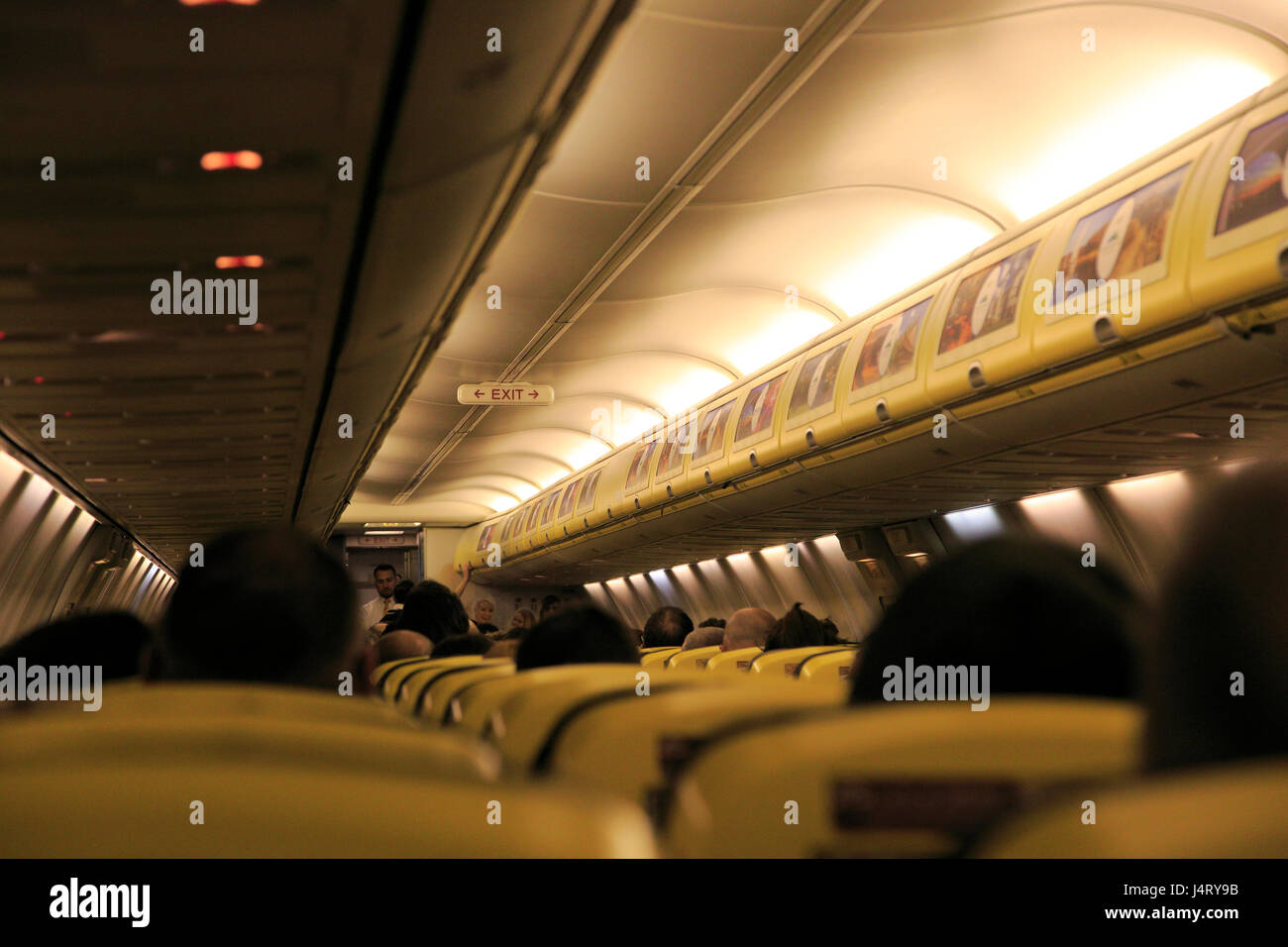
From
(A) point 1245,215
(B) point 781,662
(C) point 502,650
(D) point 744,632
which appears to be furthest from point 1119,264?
(C) point 502,650

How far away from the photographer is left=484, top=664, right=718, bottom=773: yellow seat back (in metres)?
2.14

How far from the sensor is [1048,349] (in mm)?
7750

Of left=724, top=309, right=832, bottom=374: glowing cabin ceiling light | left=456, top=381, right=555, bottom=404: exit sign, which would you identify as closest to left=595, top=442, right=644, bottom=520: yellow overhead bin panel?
left=724, top=309, right=832, bottom=374: glowing cabin ceiling light

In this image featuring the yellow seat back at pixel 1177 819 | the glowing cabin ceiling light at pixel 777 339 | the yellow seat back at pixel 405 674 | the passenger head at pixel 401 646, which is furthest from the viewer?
the glowing cabin ceiling light at pixel 777 339

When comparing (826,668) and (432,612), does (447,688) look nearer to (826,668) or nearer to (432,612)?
(826,668)

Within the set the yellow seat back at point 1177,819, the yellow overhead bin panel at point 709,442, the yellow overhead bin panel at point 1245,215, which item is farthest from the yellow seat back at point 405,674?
the yellow overhead bin panel at point 709,442

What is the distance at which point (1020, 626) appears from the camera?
198 cm

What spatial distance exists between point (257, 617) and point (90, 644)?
4.41 feet

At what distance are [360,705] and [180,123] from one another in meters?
2.66

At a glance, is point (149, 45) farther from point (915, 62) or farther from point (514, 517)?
point (514, 517)

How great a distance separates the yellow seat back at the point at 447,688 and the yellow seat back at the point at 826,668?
2099mm

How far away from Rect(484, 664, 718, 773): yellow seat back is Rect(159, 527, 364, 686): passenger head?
49 cm

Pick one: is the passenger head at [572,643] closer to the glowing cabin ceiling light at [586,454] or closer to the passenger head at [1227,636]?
the passenger head at [1227,636]

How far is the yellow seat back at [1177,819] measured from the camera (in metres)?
0.93
